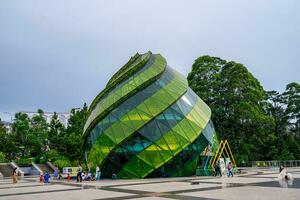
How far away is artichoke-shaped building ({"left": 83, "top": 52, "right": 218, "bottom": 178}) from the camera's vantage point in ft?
93.7

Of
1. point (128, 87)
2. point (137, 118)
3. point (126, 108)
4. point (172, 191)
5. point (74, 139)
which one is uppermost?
point (128, 87)

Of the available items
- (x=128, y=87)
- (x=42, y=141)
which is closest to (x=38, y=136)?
(x=42, y=141)

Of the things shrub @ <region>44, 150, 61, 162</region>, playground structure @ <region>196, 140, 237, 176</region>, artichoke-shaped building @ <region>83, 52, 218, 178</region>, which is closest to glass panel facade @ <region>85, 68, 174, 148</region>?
artichoke-shaped building @ <region>83, 52, 218, 178</region>

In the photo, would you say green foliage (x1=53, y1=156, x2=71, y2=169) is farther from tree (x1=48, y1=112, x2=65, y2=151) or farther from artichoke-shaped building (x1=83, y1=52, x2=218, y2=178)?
artichoke-shaped building (x1=83, y1=52, x2=218, y2=178)

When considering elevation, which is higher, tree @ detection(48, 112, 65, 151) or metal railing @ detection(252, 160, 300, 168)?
tree @ detection(48, 112, 65, 151)

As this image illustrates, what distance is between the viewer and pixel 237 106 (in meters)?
51.9

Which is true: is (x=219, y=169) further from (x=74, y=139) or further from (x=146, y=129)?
(x=74, y=139)

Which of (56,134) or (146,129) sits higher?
(56,134)

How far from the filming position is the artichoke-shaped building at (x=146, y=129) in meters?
28.6

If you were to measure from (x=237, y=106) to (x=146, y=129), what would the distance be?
26.6 meters

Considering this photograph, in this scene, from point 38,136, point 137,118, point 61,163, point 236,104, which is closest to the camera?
point 137,118

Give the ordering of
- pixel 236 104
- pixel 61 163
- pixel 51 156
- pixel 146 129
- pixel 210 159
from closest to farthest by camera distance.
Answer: pixel 146 129
pixel 210 159
pixel 61 163
pixel 51 156
pixel 236 104

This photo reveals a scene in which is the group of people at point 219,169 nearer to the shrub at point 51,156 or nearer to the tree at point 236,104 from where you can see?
the tree at point 236,104

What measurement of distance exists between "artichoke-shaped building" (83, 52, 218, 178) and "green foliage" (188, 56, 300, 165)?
21.8 m
